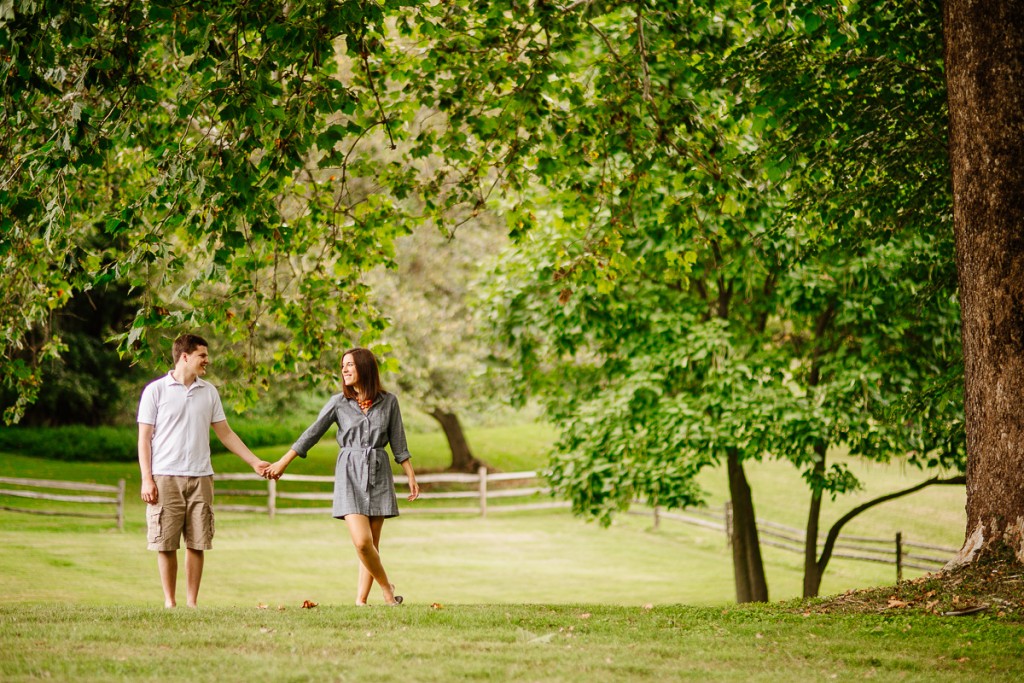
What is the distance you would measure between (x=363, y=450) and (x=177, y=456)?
1.41 metres

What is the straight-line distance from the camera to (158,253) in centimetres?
675

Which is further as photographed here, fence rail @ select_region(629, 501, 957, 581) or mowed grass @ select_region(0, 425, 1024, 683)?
fence rail @ select_region(629, 501, 957, 581)

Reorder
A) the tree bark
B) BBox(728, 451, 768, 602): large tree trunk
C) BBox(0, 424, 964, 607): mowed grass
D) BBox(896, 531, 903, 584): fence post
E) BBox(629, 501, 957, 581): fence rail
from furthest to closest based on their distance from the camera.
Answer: the tree bark
BBox(629, 501, 957, 581): fence rail
BBox(896, 531, 903, 584): fence post
BBox(0, 424, 964, 607): mowed grass
BBox(728, 451, 768, 602): large tree trunk

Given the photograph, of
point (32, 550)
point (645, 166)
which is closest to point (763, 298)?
point (645, 166)

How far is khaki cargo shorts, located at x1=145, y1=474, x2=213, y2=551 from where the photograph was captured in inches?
289

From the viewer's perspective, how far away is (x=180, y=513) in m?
7.41

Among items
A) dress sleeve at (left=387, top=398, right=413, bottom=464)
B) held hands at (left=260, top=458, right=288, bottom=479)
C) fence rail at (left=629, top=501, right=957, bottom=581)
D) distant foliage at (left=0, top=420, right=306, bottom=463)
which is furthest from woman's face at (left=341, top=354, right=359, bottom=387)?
distant foliage at (left=0, top=420, right=306, bottom=463)

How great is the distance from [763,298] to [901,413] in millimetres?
4238

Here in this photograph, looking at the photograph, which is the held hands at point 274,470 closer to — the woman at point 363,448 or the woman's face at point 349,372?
the woman at point 363,448

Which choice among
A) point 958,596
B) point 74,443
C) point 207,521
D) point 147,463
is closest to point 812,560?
point 958,596

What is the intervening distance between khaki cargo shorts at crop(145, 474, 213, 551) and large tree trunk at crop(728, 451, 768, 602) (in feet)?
30.6

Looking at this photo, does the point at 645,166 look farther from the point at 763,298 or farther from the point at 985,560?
the point at 763,298

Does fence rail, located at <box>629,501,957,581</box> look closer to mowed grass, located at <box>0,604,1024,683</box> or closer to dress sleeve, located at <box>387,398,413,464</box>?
mowed grass, located at <box>0,604,1024,683</box>

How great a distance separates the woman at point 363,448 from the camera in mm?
7340
